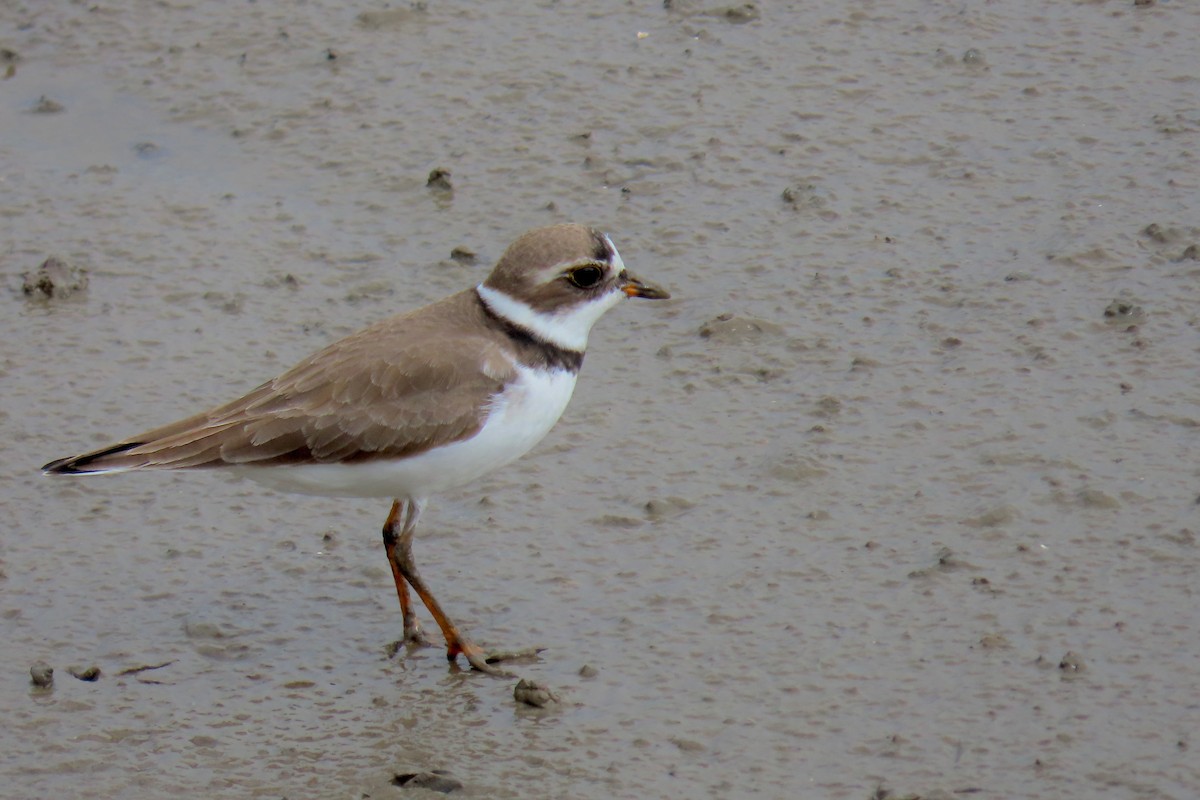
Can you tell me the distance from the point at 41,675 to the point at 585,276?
2.18 meters

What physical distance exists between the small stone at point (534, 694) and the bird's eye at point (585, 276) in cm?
137

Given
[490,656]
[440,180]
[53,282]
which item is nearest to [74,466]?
[490,656]

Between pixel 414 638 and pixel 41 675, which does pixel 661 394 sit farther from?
pixel 41 675

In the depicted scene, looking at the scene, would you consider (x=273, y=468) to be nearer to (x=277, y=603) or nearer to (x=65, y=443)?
(x=277, y=603)

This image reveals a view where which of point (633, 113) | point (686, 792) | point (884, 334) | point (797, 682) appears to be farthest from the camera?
point (633, 113)

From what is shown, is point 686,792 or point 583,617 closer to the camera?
point 686,792

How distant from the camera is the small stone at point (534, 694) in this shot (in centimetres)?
515

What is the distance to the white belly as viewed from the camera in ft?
17.7

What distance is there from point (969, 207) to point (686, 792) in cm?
370

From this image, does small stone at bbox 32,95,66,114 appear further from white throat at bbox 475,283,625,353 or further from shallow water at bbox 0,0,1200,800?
white throat at bbox 475,283,625,353

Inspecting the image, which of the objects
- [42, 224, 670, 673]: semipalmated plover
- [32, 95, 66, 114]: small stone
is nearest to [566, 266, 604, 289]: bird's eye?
[42, 224, 670, 673]: semipalmated plover

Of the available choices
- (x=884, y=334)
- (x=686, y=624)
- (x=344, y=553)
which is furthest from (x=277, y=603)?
(x=884, y=334)

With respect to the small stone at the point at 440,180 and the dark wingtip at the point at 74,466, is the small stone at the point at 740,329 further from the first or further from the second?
the dark wingtip at the point at 74,466

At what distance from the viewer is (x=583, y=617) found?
5.55m
